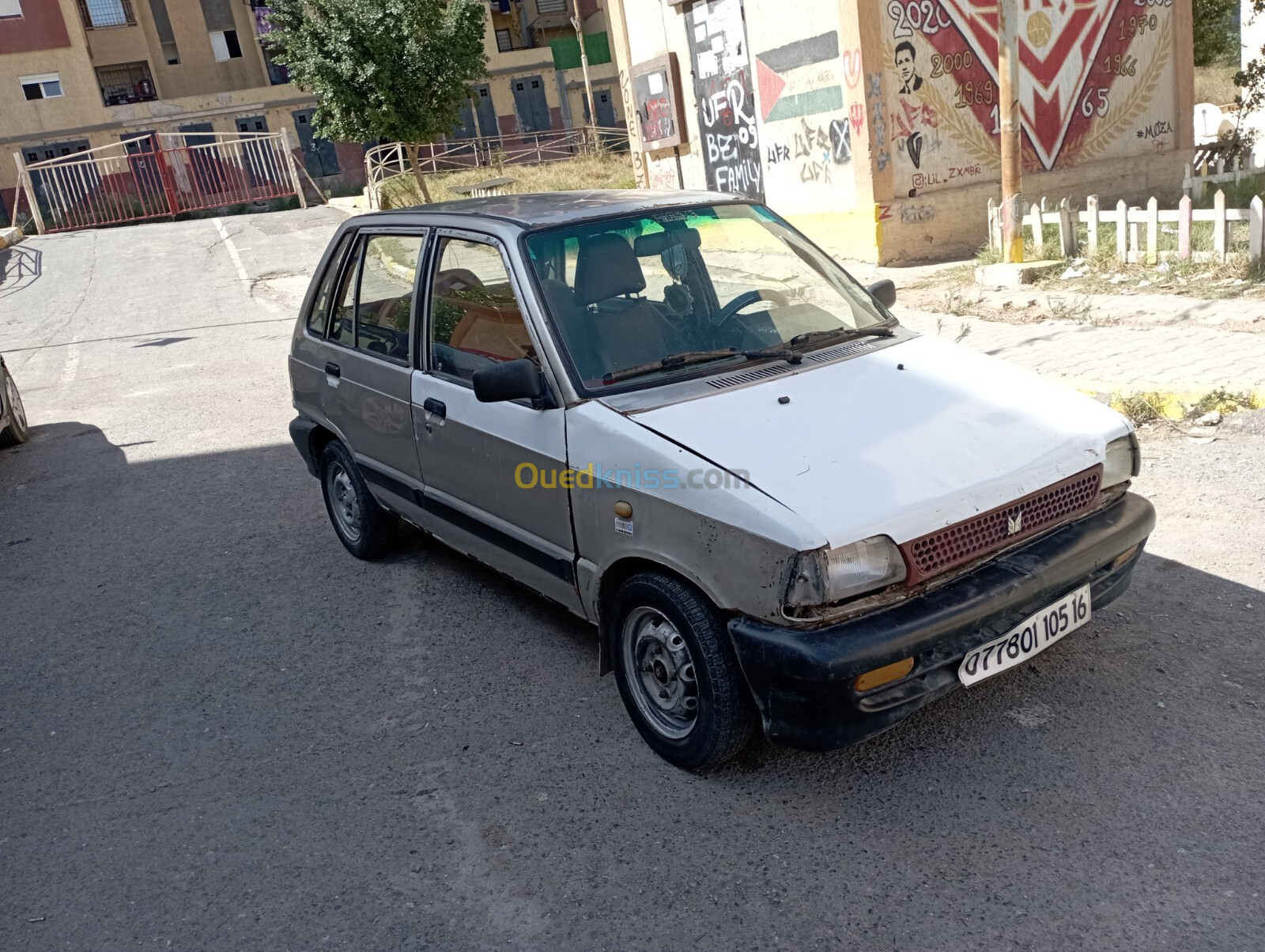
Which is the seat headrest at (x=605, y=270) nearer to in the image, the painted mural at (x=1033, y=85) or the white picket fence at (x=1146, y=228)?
the white picket fence at (x=1146, y=228)

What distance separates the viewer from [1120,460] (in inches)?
134

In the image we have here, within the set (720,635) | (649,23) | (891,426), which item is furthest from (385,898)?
(649,23)

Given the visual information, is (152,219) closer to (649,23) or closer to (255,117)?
(255,117)

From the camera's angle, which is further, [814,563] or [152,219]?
[152,219]

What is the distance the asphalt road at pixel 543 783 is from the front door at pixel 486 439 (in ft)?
1.81

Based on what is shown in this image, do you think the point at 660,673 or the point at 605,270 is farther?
the point at 605,270

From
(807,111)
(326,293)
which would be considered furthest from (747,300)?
(807,111)

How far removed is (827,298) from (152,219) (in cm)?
3101

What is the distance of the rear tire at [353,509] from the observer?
518 cm

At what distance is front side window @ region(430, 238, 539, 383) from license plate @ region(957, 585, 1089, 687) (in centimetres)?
181

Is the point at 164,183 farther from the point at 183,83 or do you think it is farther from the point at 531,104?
the point at 531,104

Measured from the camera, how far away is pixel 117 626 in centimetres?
499

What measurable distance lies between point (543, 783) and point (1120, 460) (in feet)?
7.21

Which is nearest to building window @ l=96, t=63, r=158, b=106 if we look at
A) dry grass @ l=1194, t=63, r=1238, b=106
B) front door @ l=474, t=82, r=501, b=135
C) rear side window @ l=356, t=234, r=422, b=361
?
front door @ l=474, t=82, r=501, b=135
